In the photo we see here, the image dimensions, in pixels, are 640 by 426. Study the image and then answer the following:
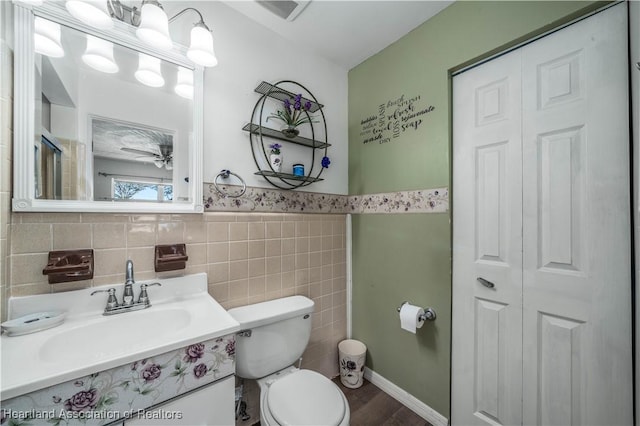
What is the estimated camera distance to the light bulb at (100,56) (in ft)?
3.29

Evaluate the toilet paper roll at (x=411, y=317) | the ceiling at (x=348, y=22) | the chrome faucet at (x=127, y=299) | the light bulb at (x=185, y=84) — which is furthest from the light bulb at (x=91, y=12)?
the toilet paper roll at (x=411, y=317)

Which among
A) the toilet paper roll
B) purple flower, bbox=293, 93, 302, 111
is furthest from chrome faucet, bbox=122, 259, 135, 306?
the toilet paper roll

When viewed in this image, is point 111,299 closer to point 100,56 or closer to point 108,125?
point 108,125

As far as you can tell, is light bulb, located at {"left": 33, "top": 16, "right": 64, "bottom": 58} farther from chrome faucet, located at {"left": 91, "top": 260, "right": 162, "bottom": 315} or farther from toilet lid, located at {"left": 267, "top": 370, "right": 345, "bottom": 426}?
toilet lid, located at {"left": 267, "top": 370, "right": 345, "bottom": 426}

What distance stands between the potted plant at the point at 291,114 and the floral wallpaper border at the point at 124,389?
45.3 inches

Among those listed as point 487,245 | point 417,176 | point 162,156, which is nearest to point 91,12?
point 162,156

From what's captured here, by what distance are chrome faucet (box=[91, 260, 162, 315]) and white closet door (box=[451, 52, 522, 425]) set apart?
1.54m

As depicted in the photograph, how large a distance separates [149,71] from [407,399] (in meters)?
2.31

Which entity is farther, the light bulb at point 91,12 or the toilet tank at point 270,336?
the toilet tank at point 270,336

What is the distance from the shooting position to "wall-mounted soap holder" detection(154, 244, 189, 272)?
1090mm

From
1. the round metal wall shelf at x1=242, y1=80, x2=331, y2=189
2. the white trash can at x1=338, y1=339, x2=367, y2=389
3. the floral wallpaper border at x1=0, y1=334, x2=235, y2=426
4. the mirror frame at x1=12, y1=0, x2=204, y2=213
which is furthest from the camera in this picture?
the white trash can at x1=338, y1=339, x2=367, y2=389

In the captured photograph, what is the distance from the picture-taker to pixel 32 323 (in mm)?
809

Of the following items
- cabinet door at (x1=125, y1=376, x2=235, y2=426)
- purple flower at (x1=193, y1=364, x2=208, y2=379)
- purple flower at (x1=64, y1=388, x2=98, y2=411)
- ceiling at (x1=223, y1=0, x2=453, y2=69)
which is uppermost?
ceiling at (x1=223, y1=0, x2=453, y2=69)

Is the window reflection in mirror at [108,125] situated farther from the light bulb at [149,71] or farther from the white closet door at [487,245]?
the white closet door at [487,245]
